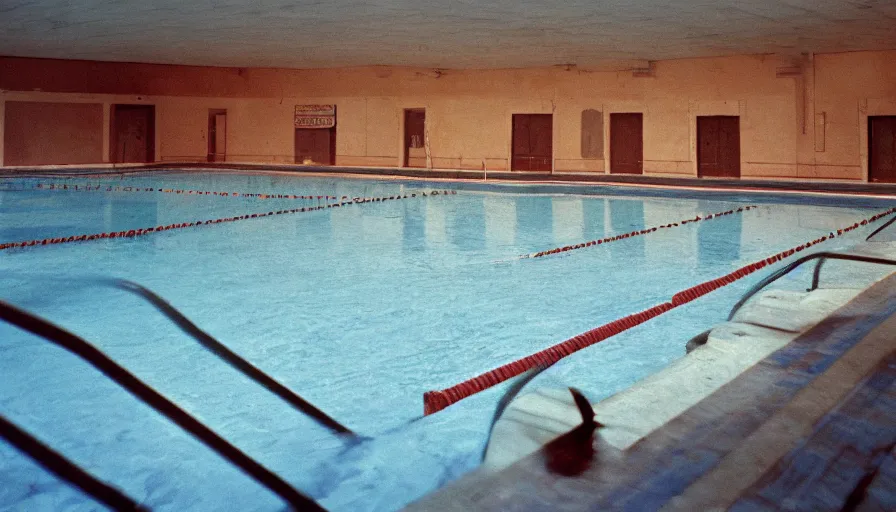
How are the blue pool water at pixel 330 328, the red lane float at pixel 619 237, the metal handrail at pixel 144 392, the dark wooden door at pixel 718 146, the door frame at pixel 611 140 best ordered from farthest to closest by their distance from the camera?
1. the door frame at pixel 611 140
2. the dark wooden door at pixel 718 146
3. the red lane float at pixel 619 237
4. the blue pool water at pixel 330 328
5. the metal handrail at pixel 144 392

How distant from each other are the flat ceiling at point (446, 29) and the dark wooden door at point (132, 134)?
395 centimetres

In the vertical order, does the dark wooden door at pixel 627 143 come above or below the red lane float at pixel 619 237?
above

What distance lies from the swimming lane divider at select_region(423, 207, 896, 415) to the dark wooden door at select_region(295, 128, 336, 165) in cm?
1726

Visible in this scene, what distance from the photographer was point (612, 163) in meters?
19.2

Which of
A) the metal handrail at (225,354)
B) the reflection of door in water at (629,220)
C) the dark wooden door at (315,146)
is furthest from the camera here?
the dark wooden door at (315,146)

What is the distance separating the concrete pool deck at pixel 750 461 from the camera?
202cm

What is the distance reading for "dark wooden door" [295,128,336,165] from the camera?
22.8 metres

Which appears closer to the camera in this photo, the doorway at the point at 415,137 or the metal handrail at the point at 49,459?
the metal handrail at the point at 49,459

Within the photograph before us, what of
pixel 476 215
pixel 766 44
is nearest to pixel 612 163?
pixel 766 44

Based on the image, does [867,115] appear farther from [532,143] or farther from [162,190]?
[162,190]

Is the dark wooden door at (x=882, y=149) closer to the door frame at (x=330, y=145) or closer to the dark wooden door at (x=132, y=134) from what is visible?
the door frame at (x=330, y=145)

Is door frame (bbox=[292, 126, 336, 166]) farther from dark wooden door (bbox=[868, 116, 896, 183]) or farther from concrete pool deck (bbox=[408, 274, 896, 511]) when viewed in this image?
concrete pool deck (bbox=[408, 274, 896, 511])

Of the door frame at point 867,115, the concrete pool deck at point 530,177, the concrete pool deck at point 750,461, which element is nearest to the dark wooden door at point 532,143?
the concrete pool deck at point 530,177

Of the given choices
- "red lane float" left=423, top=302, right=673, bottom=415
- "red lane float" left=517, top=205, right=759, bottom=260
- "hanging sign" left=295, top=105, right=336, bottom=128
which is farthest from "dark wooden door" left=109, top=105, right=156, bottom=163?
"red lane float" left=423, top=302, right=673, bottom=415
